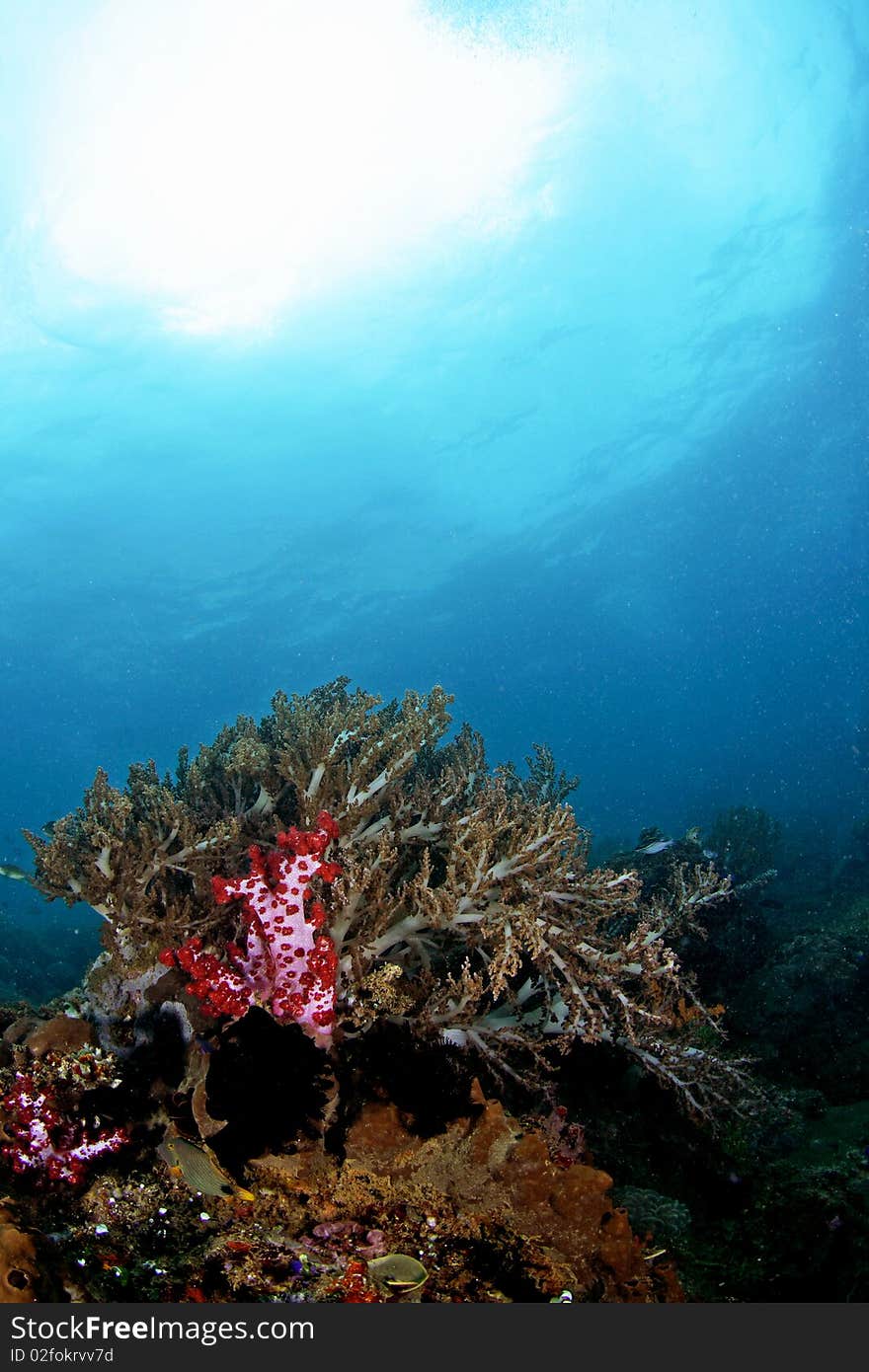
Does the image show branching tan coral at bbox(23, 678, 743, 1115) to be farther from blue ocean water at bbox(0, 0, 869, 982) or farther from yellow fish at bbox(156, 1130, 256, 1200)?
blue ocean water at bbox(0, 0, 869, 982)

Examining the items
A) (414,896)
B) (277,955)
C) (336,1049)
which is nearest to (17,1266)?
(277,955)

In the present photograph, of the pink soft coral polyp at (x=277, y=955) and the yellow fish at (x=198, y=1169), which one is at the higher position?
the pink soft coral polyp at (x=277, y=955)

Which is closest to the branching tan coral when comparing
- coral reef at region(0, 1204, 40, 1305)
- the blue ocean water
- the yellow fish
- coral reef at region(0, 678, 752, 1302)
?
coral reef at region(0, 678, 752, 1302)

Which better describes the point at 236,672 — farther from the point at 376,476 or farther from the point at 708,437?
the point at 708,437

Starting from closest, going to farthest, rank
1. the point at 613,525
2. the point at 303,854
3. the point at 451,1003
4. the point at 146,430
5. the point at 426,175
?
the point at 303,854 → the point at 451,1003 → the point at 426,175 → the point at 146,430 → the point at 613,525

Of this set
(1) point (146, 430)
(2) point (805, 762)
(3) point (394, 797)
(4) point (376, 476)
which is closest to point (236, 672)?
(4) point (376, 476)

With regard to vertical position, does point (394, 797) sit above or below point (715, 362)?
below

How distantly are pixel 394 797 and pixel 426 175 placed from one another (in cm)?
3159

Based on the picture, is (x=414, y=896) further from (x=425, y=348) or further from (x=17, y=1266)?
(x=425, y=348)

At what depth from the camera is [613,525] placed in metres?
60.1

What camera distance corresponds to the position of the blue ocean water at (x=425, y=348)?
23.3 m

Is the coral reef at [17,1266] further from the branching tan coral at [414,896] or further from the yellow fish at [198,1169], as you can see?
the branching tan coral at [414,896]

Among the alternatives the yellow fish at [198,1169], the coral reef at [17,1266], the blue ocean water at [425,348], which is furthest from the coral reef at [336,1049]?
the blue ocean water at [425,348]

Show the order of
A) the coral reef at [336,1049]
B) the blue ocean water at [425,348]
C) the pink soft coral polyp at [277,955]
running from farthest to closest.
A: 1. the blue ocean water at [425,348]
2. the pink soft coral polyp at [277,955]
3. the coral reef at [336,1049]
